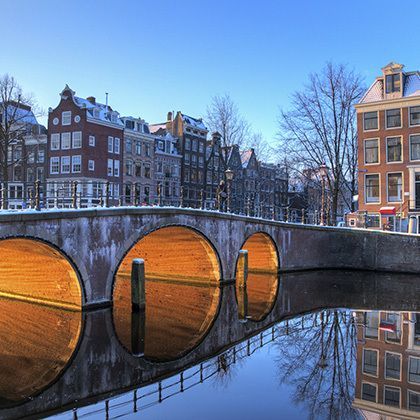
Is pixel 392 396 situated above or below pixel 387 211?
below

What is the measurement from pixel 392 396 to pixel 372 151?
24.1m

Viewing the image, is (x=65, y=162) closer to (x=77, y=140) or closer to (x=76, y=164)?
(x=76, y=164)

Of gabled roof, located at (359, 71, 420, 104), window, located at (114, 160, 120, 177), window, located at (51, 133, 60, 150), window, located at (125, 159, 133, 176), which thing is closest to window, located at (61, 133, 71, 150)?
window, located at (51, 133, 60, 150)

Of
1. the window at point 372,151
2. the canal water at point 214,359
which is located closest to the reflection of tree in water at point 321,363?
the canal water at point 214,359

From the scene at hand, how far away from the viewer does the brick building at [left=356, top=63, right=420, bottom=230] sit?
27625mm

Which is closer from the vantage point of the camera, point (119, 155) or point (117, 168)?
point (117, 168)

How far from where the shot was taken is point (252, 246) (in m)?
23.6

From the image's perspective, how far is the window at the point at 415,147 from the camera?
90.6 feet

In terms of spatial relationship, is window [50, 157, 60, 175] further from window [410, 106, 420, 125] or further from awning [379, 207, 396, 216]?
window [410, 106, 420, 125]

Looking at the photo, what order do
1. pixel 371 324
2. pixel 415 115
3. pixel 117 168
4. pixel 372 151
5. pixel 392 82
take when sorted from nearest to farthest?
pixel 371 324 < pixel 415 115 < pixel 392 82 < pixel 372 151 < pixel 117 168

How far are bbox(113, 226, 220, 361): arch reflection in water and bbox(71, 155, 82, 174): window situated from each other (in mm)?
17805

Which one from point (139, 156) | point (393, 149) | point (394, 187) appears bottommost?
point (394, 187)

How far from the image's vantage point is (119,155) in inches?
1613

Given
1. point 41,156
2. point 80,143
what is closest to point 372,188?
point 80,143
